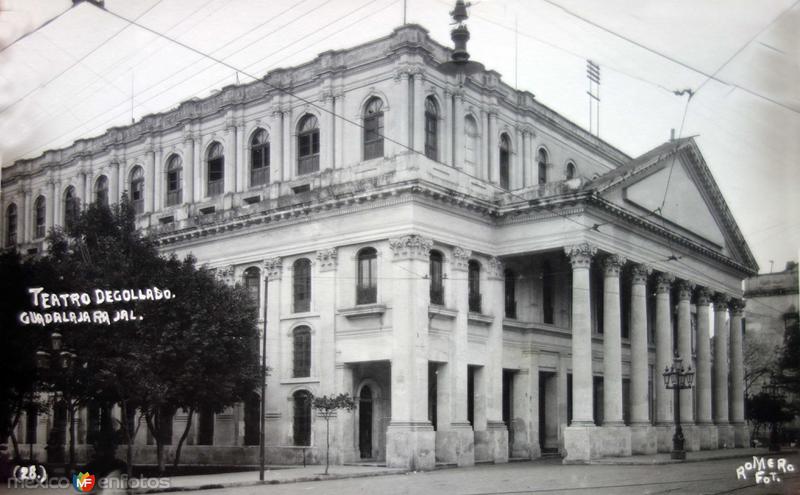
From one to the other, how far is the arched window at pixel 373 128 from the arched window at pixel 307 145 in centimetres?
262

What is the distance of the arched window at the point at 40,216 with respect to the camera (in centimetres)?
4550

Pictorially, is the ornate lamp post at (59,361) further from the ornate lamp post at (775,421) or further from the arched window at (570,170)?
the arched window at (570,170)

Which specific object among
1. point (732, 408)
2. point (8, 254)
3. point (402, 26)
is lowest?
point (732, 408)

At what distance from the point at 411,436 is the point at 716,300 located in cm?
2219

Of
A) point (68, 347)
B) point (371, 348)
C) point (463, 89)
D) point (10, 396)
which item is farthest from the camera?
point (463, 89)

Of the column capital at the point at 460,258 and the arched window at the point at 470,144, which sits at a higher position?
the arched window at the point at 470,144

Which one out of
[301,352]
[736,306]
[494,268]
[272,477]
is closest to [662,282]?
[494,268]

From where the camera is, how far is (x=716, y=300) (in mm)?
48250

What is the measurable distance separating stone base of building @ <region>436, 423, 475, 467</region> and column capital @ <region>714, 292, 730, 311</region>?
19.0 metres

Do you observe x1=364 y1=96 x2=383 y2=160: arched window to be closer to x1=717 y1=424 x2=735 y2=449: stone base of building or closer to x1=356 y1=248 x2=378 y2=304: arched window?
x1=356 y1=248 x2=378 y2=304: arched window

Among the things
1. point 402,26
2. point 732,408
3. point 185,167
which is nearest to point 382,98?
point 402,26

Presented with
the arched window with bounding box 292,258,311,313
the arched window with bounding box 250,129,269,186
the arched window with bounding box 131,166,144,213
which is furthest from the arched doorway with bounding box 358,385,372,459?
the arched window with bounding box 131,166,144,213

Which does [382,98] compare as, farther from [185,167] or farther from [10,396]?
[10,396]

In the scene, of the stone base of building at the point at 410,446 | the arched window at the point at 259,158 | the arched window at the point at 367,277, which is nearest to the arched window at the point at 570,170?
the arched window at the point at 367,277
